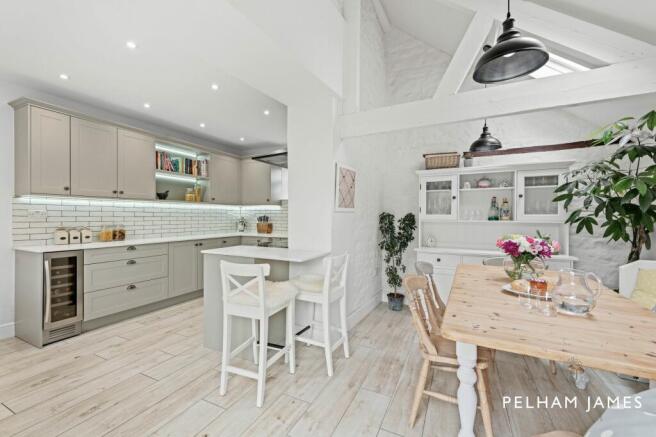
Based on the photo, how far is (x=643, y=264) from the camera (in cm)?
239

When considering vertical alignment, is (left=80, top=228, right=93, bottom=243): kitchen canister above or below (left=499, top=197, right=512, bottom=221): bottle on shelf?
below

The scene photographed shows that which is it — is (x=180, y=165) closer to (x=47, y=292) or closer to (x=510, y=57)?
(x=47, y=292)

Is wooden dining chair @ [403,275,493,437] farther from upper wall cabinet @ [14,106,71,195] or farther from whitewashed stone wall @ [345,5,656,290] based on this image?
upper wall cabinet @ [14,106,71,195]

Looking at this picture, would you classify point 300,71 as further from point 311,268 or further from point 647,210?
point 647,210

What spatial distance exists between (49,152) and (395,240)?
13.6ft

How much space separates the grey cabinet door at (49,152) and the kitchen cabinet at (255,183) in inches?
104

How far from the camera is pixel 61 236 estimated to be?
3.23 m

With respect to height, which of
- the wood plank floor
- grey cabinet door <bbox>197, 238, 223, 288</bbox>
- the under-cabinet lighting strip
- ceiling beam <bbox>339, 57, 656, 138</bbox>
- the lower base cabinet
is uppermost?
ceiling beam <bbox>339, 57, 656, 138</bbox>

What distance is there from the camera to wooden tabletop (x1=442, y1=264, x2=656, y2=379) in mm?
1009

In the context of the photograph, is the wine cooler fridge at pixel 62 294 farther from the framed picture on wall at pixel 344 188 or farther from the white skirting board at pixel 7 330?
the framed picture on wall at pixel 344 188

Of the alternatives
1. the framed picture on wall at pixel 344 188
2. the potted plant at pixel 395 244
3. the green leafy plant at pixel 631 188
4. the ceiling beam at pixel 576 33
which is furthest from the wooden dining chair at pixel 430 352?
the ceiling beam at pixel 576 33

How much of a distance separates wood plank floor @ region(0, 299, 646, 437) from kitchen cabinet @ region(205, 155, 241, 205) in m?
2.73

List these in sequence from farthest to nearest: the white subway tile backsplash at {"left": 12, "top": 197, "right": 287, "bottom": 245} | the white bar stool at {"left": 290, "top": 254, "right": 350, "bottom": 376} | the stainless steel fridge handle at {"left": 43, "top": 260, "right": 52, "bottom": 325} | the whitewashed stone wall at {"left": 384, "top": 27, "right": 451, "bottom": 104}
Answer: the whitewashed stone wall at {"left": 384, "top": 27, "right": 451, "bottom": 104}
the white subway tile backsplash at {"left": 12, "top": 197, "right": 287, "bottom": 245}
the stainless steel fridge handle at {"left": 43, "top": 260, "right": 52, "bottom": 325}
the white bar stool at {"left": 290, "top": 254, "right": 350, "bottom": 376}

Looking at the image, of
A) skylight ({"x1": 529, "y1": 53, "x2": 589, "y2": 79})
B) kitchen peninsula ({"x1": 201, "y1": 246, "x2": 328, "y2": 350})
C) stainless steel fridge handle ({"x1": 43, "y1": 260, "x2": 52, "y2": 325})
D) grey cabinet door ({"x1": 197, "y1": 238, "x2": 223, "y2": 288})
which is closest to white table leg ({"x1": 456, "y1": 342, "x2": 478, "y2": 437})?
kitchen peninsula ({"x1": 201, "y1": 246, "x2": 328, "y2": 350})
